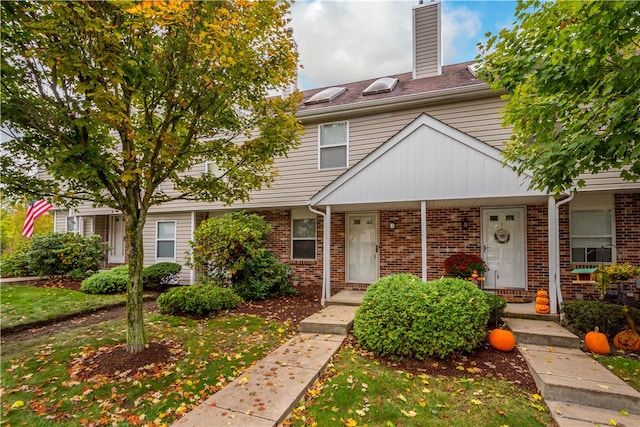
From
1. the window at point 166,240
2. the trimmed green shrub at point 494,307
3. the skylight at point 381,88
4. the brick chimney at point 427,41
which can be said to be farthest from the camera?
the window at point 166,240

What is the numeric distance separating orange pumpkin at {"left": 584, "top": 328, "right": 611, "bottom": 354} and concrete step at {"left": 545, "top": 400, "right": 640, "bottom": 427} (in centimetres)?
173

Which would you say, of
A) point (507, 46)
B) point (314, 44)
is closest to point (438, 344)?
point (507, 46)

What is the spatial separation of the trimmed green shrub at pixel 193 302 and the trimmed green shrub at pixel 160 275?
3383 millimetres

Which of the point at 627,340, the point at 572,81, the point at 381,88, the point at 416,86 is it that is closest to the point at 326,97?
the point at 381,88

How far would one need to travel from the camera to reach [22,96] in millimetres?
3637

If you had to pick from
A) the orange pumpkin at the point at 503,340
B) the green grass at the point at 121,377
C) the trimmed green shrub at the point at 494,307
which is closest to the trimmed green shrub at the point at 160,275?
the green grass at the point at 121,377

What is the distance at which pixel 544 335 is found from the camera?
5.16m

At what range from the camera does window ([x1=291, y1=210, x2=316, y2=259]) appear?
399 inches

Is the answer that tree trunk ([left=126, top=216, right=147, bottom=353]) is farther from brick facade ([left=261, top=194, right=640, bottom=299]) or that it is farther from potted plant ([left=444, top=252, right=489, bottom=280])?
potted plant ([left=444, top=252, right=489, bottom=280])

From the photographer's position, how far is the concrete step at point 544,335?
5035 millimetres

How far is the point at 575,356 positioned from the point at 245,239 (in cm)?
719

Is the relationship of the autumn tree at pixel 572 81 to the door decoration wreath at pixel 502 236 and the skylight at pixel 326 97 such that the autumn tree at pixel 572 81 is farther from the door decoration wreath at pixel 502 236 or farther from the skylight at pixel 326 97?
the skylight at pixel 326 97

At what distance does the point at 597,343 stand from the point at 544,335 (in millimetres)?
689

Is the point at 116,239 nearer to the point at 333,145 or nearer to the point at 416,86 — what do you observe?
the point at 333,145
